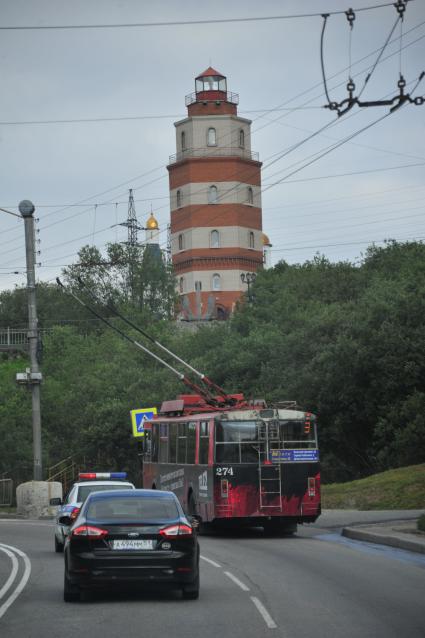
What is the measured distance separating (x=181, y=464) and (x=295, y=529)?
3406 millimetres

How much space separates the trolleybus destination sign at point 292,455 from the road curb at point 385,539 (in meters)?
1.86

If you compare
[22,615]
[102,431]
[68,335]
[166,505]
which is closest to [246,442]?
[166,505]

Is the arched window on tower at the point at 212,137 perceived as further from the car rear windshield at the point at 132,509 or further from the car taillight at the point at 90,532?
the car taillight at the point at 90,532

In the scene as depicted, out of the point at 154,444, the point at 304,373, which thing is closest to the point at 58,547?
the point at 154,444

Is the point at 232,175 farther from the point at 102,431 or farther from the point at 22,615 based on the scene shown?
the point at 22,615

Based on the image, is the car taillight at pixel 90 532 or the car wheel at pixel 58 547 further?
the car wheel at pixel 58 547

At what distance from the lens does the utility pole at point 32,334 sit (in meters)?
40.9

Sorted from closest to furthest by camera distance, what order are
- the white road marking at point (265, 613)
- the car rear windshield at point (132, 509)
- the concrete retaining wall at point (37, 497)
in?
1. the white road marking at point (265, 613)
2. the car rear windshield at point (132, 509)
3. the concrete retaining wall at point (37, 497)

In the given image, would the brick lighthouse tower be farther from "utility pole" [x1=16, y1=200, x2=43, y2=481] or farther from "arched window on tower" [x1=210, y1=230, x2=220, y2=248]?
"utility pole" [x1=16, y1=200, x2=43, y2=481]

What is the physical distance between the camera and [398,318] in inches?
1873

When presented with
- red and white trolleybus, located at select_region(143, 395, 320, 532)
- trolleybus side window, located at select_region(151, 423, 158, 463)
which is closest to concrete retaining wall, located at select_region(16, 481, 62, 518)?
trolleybus side window, located at select_region(151, 423, 158, 463)

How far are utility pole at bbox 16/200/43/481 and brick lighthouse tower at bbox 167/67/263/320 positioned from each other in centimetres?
6115

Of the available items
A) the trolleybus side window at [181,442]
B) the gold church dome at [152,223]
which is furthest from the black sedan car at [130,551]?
the gold church dome at [152,223]

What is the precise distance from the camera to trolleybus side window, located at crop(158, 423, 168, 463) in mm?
33344
